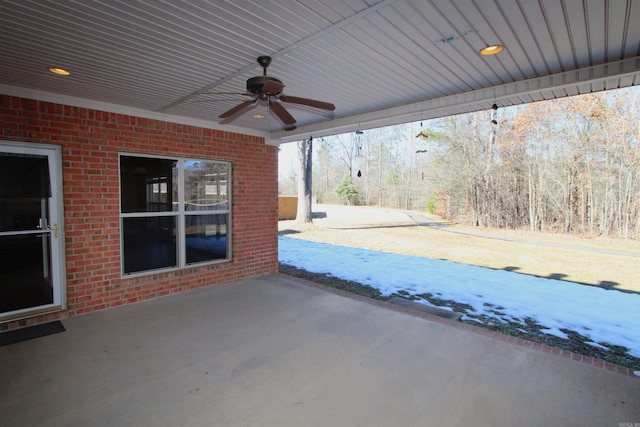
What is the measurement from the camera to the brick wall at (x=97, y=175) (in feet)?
11.6

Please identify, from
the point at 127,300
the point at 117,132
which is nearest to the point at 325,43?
the point at 117,132

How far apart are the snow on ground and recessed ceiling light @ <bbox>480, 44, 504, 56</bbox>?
3.13 meters

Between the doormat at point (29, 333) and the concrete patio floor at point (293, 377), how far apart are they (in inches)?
5.4

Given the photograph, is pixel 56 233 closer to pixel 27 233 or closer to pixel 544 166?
pixel 27 233

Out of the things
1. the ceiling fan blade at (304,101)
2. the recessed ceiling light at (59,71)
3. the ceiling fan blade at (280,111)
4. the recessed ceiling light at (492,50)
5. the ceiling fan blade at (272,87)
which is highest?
the recessed ceiling light at (492,50)

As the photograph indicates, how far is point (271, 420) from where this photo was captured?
2.06 metres

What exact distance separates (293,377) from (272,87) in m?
2.34

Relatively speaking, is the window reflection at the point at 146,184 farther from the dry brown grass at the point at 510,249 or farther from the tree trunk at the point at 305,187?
the tree trunk at the point at 305,187

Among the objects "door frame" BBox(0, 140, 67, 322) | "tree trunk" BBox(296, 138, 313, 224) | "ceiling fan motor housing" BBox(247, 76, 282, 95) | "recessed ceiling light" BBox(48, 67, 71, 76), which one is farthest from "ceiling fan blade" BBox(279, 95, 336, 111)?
"tree trunk" BBox(296, 138, 313, 224)

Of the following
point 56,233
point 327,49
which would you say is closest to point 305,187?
point 56,233

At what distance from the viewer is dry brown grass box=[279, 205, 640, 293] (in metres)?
6.35

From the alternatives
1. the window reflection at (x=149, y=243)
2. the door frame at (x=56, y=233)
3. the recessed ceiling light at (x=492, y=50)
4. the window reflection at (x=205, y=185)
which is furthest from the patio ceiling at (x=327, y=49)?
the window reflection at (x=149, y=243)

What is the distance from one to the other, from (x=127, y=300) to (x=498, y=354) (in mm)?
4509

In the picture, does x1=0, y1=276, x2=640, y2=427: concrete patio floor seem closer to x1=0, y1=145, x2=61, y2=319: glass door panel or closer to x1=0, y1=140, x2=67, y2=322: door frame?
x1=0, y1=140, x2=67, y2=322: door frame
